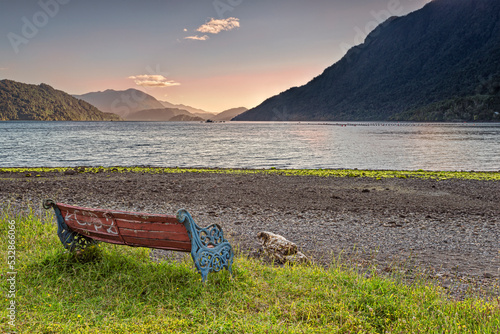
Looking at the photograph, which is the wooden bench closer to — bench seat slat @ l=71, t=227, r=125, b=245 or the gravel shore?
bench seat slat @ l=71, t=227, r=125, b=245

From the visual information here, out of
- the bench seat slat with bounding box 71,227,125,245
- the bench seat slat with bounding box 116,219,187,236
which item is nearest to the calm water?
the bench seat slat with bounding box 71,227,125,245

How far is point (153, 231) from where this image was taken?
4352 millimetres

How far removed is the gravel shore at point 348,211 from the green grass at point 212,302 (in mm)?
1600

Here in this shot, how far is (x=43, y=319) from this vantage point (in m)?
3.72

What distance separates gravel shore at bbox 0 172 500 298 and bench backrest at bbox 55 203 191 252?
123 inches

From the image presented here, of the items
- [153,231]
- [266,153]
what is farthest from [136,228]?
[266,153]

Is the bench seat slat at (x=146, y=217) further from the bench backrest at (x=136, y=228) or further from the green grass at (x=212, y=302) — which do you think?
the green grass at (x=212, y=302)

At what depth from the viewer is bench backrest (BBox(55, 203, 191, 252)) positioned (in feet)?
14.0

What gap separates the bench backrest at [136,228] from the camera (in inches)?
168

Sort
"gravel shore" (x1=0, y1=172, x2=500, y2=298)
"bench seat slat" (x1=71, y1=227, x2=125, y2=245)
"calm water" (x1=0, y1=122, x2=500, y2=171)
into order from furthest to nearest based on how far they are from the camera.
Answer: "calm water" (x1=0, y1=122, x2=500, y2=171) → "gravel shore" (x1=0, y1=172, x2=500, y2=298) → "bench seat slat" (x1=71, y1=227, x2=125, y2=245)

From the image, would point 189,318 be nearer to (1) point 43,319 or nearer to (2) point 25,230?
(1) point 43,319

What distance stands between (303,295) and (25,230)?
17.8 feet

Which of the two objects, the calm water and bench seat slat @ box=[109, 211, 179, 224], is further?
the calm water

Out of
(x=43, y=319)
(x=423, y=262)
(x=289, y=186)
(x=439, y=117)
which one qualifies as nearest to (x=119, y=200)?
(x=289, y=186)
